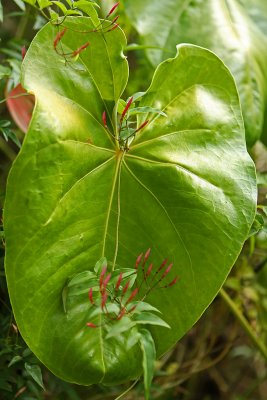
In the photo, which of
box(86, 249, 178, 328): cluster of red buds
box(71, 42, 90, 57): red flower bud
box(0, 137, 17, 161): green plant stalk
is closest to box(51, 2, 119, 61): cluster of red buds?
box(71, 42, 90, 57): red flower bud

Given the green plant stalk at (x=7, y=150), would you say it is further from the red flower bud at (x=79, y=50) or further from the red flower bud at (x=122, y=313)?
Answer: the red flower bud at (x=122, y=313)

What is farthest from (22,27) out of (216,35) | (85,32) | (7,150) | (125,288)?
(125,288)

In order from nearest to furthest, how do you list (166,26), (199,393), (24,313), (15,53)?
(24,313), (15,53), (166,26), (199,393)

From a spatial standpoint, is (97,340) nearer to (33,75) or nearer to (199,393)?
(33,75)

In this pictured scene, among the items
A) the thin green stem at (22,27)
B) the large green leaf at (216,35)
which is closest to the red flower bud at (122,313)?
the large green leaf at (216,35)

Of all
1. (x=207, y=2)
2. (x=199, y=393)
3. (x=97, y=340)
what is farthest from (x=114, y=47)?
(x=199, y=393)

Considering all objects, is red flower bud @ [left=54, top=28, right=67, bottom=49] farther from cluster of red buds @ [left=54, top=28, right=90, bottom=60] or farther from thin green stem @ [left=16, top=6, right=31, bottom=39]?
thin green stem @ [left=16, top=6, right=31, bottom=39]
